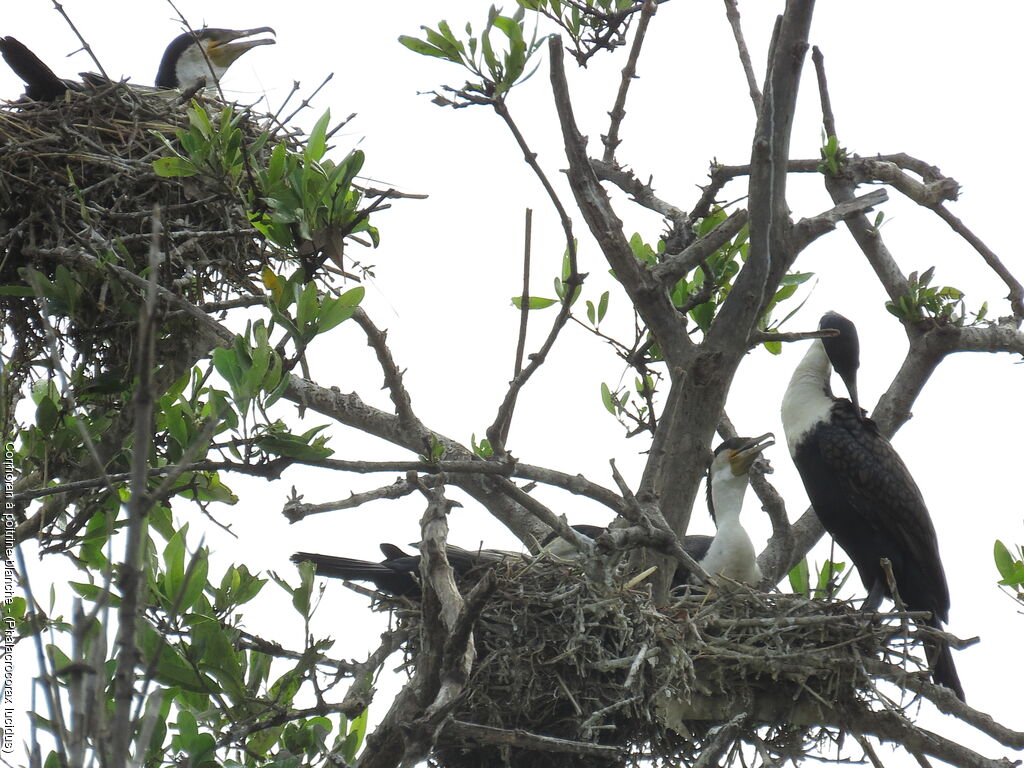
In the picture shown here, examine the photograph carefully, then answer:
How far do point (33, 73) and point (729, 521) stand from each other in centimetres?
337

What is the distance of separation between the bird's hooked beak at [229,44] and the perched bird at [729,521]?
3.51 meters

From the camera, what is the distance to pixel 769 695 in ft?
12.3

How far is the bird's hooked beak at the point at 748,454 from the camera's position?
503 centimetres

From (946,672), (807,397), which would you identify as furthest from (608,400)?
(946,672)

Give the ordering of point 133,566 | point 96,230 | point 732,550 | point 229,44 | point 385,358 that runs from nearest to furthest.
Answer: point 133,566
point 385,358
point 96,230
point 732,550
point 229,44

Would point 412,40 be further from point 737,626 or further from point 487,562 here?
point 737,626

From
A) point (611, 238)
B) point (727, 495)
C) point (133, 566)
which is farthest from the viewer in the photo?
point (727, 495)

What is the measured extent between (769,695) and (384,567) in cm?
138

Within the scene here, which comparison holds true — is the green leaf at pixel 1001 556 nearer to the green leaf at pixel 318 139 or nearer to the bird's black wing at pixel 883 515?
the bird's black wing at pixel 883 515

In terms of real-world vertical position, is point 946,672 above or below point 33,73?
below

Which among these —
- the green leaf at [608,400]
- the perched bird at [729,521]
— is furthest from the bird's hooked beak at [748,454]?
the green leaf at [608,400]

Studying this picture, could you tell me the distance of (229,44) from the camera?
6391 mm

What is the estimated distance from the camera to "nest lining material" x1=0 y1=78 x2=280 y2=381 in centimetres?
371

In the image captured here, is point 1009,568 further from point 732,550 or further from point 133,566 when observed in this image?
point 133,566
